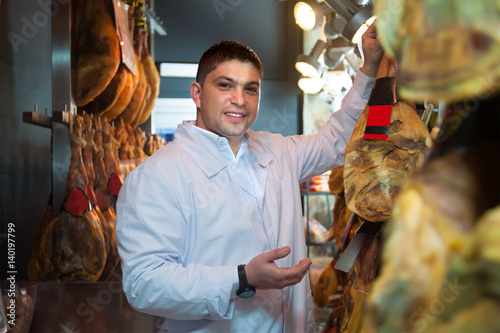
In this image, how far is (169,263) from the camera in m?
1.56

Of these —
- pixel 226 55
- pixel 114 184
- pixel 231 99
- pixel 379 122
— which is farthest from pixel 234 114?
pixel 114 184

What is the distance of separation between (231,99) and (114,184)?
1.59 meters

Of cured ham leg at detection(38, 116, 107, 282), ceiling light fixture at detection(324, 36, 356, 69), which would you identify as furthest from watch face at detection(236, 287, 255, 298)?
ceiling light fixture at detection(324, 36, 356, 69)

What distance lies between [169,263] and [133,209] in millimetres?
230

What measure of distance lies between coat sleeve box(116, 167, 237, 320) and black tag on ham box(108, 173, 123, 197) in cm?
150

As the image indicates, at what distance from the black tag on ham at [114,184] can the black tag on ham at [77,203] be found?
0.50 meters

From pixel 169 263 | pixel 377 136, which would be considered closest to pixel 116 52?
pixel 169 263

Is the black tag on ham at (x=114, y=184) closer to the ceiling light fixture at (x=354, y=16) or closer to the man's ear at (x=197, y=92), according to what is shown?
the man's ear at (x=197, y=92)

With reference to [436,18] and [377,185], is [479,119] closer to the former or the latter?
[436,18]

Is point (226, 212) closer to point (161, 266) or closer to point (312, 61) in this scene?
point (161, 266)

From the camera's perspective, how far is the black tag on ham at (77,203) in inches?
104

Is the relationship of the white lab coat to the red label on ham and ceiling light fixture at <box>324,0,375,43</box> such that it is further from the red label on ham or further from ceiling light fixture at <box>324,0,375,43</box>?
the red label on ham

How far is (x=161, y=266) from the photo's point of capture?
154cm

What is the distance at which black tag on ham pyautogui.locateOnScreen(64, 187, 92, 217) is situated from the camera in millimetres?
2629
